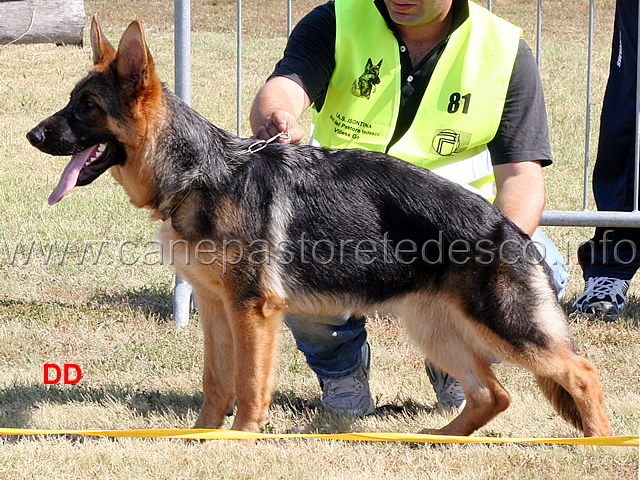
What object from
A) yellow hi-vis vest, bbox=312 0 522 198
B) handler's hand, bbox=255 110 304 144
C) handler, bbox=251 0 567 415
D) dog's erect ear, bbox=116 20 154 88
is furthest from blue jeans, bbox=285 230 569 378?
dog's erect ear, bbox=116 20 154 88

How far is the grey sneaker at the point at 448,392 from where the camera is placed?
418 cm

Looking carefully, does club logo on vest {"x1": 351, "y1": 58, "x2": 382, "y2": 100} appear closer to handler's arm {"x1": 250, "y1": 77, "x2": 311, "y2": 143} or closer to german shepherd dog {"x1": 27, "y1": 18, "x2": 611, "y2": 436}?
handler's arm {"x1": 250, "y1": 77, "x2": 311, "y2": 143}

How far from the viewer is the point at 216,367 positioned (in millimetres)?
3752

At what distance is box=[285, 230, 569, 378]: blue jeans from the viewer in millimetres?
3961

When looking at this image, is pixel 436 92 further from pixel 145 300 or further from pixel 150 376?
pixel 145 300

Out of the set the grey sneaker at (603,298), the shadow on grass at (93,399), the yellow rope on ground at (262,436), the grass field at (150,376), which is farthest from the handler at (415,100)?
the grey sneaker at (603,298)

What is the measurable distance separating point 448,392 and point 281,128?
161 centimetres

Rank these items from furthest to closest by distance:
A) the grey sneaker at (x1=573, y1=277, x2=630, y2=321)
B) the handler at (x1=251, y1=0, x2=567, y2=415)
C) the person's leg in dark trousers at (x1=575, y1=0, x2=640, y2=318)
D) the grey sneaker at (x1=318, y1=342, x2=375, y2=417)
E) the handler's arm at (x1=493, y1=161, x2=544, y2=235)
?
the person's leg in dark trousers at (x1=575, y1=0, x2=640, y2=318) < the grey sneaker at (x1=573, y1=277, x2=630, y2=321) < the grey sneaker at (x1=318, y1=342, x2=375, y2=417) < the handler at (x1=251, y1=0, x2=567, y2=415) < the handler's arm at (x1=493, y1=161, x2=544, y2=235)

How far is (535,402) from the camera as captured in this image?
4133mm

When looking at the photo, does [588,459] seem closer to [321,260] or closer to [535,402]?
[535,402]

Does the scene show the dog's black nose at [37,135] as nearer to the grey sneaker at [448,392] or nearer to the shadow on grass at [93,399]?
the shadow on grass at [93,399]

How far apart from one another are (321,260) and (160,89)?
0.98 m

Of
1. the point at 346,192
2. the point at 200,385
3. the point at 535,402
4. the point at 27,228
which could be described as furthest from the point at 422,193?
the point at 27,228

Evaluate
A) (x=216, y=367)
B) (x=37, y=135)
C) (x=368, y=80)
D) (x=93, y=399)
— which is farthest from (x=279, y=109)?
(x=93, y=399)
